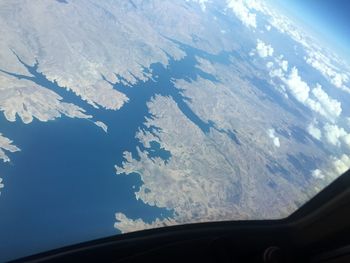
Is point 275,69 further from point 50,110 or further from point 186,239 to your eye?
point 186,239

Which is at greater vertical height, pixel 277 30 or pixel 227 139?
pixel 277 30

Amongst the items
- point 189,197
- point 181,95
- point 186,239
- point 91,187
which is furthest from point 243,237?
point 181,95

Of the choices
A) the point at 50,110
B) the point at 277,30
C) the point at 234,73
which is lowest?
the point at 50,110

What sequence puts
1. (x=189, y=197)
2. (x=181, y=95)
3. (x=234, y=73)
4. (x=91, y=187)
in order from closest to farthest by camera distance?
(x=91, y=187)
(x=189, y=197)
(x=181, y=95)
(x=234, y=73)

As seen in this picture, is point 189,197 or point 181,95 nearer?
point 189,197

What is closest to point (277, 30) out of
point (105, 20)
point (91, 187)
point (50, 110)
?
point (105, 20)

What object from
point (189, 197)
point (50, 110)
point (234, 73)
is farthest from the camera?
point (234, 73)
